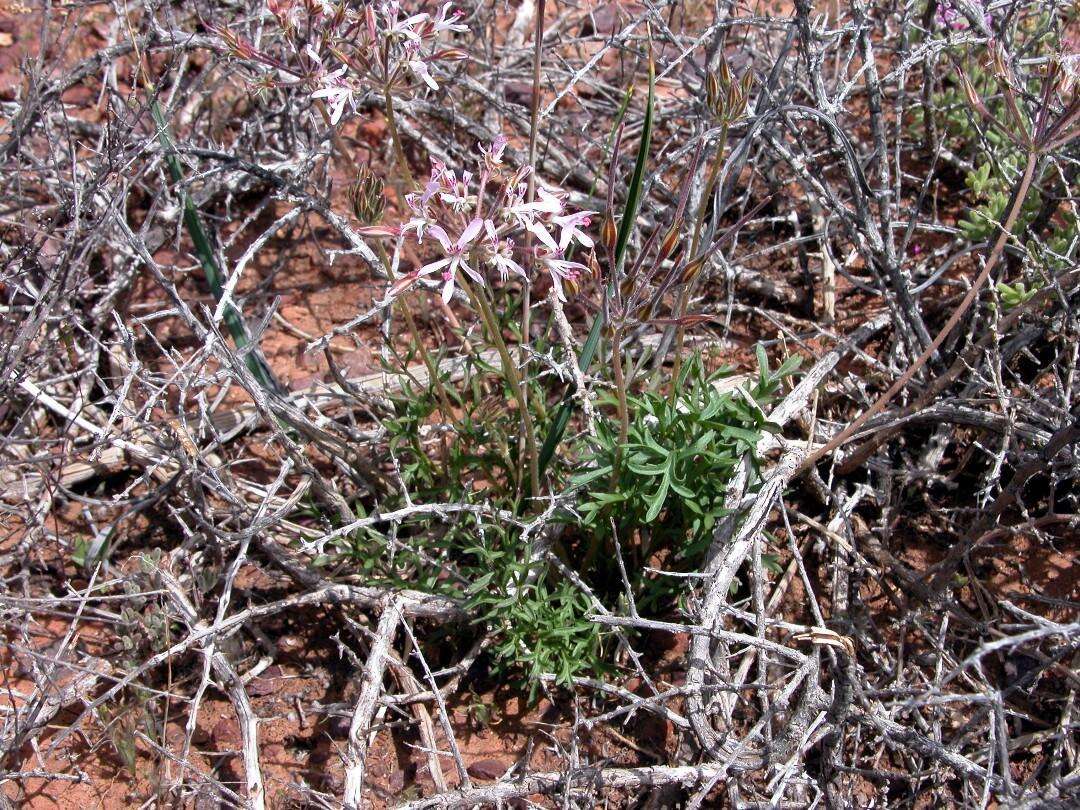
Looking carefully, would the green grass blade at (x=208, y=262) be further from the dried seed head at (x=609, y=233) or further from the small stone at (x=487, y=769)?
the dried seed head at (x=609, y=233)

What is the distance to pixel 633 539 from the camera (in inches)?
125

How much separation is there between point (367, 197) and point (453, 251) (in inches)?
16.0

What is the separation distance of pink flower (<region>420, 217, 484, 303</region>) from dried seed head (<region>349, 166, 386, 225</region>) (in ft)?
1.12

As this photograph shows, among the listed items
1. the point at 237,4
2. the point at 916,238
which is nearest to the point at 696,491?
the point at 916,238

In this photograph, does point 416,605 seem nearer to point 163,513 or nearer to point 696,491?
point 696,491

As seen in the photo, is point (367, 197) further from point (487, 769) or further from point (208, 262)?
point (487, 769)

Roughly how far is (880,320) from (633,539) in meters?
1.42

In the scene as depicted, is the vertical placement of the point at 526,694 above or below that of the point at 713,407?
below

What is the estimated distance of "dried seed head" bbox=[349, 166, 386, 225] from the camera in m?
2.47

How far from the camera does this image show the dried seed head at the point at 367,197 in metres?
2.47

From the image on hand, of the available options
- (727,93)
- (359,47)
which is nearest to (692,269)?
(727,93)

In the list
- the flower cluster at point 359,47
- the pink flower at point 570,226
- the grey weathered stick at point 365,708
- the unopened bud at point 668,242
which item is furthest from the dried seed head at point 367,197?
the grey weathered stick at point 365,708

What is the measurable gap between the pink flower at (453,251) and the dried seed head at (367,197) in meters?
0.34

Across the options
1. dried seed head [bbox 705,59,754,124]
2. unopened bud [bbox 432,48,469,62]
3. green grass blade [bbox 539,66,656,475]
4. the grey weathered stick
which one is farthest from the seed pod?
the grey weathered stick
